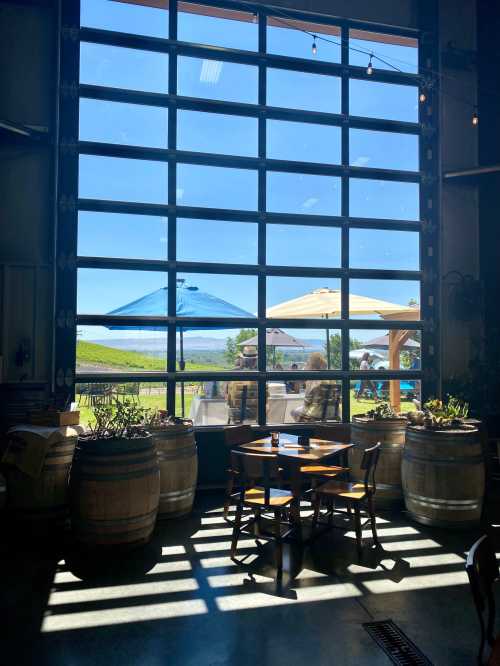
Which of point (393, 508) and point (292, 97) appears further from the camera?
point (292, 97)

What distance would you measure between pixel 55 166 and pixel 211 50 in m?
2.24

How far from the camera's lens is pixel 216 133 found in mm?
5406

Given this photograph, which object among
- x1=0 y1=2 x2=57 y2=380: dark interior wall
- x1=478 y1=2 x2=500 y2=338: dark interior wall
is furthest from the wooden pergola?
x1=0 y1=2 x2=57 y2=380: dark interior wall

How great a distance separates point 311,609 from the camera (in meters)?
2.65

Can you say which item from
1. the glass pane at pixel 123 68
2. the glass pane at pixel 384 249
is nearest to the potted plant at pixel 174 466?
the glass pane at pixel 384 249

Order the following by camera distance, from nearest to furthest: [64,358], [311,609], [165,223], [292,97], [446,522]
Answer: [311,609] → [446,522] → [64,358] → [165,223] → [292,97]

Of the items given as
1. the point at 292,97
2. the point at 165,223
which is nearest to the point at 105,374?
the point at 165,223

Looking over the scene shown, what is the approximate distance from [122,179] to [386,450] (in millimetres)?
3948

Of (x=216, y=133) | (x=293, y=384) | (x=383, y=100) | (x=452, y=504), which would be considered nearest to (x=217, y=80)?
(x=216, y=133)

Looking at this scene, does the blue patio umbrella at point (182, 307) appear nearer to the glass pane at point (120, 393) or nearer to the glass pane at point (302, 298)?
the glass pane at point (120, 393)

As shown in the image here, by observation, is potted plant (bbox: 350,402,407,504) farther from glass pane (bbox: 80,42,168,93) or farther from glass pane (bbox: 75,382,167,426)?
glass pane (bbox: 80,42,168,93)

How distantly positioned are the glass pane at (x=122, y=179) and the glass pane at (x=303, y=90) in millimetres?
1643

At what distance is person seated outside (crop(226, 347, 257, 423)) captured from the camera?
17.6 ft

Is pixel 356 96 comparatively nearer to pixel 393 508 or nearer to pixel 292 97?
pixel 292 97
